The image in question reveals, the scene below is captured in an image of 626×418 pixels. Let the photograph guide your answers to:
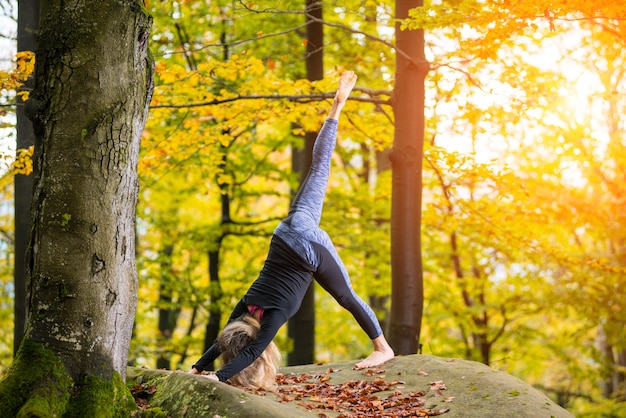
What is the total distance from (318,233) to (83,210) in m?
2.16

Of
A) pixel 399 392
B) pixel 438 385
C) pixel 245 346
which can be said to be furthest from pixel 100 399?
pixel 438 385

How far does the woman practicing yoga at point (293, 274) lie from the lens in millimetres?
5109

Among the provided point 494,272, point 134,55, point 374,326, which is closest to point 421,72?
point 374,326

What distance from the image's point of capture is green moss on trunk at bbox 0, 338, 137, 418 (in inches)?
155

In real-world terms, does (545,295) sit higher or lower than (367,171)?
lower

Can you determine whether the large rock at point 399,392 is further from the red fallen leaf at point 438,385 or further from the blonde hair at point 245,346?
the blonde hair at point 245,346

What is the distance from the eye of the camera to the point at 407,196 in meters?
7.95

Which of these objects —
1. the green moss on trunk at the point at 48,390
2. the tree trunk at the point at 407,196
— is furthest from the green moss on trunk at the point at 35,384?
the tree trunk at the point at 407,196

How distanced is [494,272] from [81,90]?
11988 mm

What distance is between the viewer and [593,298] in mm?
11883

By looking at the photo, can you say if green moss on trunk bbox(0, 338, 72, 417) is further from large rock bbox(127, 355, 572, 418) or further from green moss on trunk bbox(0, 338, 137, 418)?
large rock bbox(127, 355, 572, 418)

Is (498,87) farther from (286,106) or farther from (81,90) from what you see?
(81,90)

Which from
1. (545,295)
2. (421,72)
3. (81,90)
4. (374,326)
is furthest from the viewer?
(545,295)

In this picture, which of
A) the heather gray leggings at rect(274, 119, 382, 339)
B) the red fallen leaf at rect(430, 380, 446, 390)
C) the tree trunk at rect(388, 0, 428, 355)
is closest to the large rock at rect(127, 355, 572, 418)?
the red fallen leaf at rect(430, 380, 446, 390)
